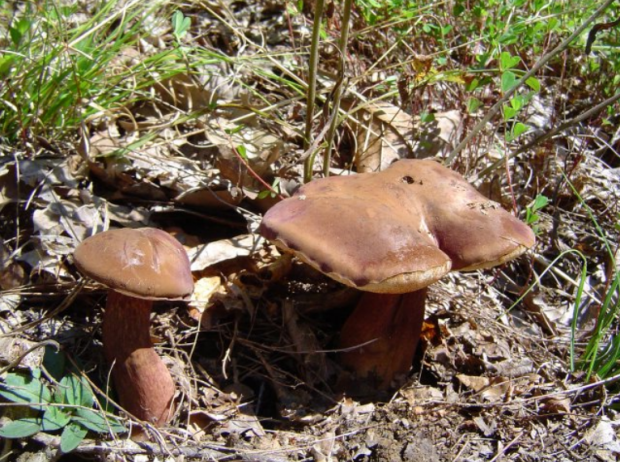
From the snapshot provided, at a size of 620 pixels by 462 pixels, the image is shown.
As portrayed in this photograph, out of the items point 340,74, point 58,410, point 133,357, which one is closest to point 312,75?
point 340,74

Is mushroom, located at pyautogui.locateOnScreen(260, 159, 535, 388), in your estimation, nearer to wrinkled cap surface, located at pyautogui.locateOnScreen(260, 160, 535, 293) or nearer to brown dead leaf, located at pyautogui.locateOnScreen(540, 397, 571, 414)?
wrinkled cap surface, located at pyautogui.locateOnScreen(260, 160, 535, 293)

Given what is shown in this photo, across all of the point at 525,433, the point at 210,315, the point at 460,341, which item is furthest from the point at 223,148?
the point at 525,433

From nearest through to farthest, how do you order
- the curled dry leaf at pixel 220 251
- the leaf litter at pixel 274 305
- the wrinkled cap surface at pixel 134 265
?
the wrinkled cap surface at pixel 134 265
the leaf litter at pixel 274 305
the curled dry leaf at pixel 220 251

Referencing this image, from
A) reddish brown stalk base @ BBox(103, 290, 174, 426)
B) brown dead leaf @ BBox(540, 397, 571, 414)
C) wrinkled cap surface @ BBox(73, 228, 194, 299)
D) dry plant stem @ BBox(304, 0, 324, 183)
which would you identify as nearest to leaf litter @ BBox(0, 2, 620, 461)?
brown dead leaf @ BBox(540, 397, 571, 414)

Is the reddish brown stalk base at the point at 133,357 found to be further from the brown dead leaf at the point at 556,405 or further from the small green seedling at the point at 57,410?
the brown dead leaf at the point at 556,405

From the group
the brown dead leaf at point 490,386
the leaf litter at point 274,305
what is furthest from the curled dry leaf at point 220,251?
the brown dead leaf at point 490,386

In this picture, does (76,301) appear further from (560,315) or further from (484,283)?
(560,315)

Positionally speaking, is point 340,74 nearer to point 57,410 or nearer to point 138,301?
point 138,301
